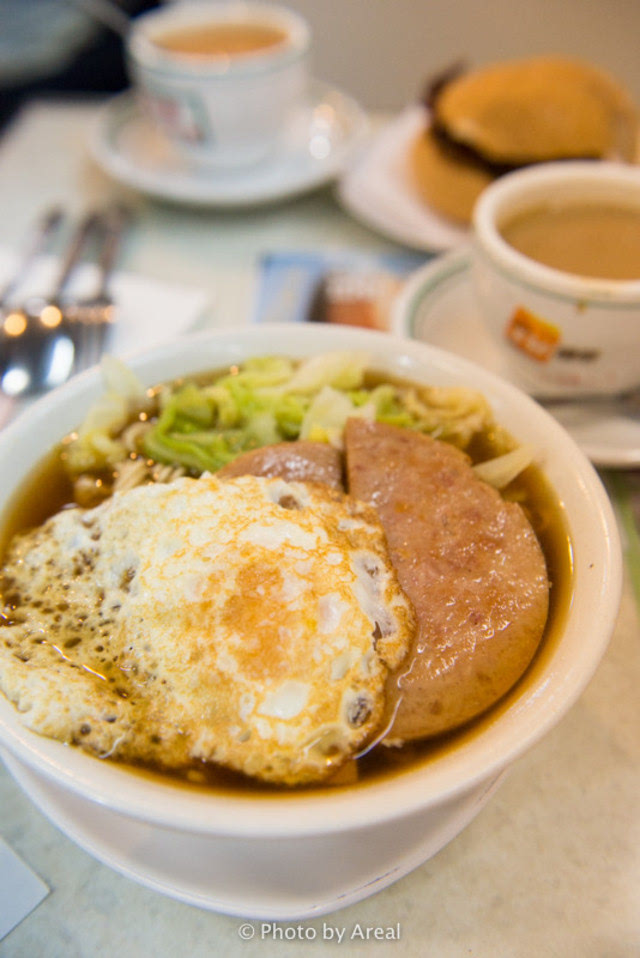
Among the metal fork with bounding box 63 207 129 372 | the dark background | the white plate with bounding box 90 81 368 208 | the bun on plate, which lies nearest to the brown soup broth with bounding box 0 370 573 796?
the metal fork with bounding box 63 207 129 372

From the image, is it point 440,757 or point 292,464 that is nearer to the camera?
point 440,757

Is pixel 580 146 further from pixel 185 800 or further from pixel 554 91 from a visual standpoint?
pixel 185 800

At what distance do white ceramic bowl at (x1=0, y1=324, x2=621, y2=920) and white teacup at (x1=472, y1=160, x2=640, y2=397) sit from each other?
300mm

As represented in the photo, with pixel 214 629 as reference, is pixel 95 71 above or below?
above

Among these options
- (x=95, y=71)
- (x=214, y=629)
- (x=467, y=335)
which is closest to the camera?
(x=214, y=629)

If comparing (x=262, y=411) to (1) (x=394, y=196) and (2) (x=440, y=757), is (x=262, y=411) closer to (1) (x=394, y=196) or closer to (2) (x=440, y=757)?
(2) (x=440, y=757)

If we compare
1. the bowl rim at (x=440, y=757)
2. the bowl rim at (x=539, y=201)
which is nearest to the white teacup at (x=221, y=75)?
the bowl rim at (x=539, y=201)

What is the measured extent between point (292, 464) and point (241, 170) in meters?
1.56

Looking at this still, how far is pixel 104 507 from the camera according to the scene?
1085mm

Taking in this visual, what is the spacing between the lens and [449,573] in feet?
3.25

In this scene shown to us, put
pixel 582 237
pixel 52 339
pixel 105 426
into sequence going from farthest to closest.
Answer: pixel 52 339 → pixel 582 237 → pixel 105 426

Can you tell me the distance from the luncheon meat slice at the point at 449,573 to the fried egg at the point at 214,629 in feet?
0.12

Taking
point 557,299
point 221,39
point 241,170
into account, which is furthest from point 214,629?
point 221,39

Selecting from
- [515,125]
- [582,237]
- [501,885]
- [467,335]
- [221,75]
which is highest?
[221,75]
